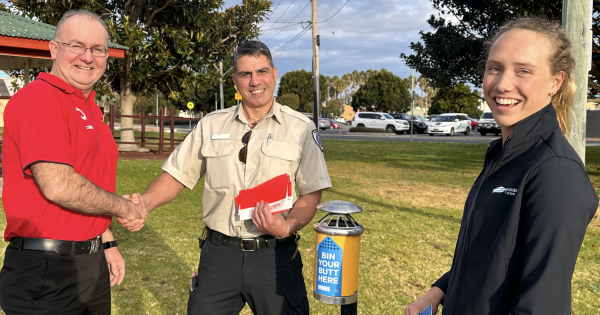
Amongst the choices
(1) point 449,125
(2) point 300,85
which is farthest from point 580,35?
(2) point 300,85

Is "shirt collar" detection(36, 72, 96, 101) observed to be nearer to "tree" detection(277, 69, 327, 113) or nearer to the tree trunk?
the tree trunk

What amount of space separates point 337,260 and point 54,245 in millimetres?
1374

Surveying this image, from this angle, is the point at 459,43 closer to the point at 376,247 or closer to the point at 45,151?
the point at 376,247

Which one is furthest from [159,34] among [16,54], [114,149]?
[114,149]

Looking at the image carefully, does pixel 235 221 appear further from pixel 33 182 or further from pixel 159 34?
pixel 159 34

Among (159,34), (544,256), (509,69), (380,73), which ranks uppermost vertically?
(380,73)

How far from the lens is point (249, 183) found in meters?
2.72

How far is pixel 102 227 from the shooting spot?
2.57m

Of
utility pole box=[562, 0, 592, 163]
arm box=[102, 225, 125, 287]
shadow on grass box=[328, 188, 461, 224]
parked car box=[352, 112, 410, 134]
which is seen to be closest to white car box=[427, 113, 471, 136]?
parked car box=[352, 112, 410, 134]

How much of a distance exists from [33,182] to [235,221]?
1.01 meters

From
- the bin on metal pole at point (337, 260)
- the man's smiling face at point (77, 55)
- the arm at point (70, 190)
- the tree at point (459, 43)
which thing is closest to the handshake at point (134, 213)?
the arm at point (70, 190)

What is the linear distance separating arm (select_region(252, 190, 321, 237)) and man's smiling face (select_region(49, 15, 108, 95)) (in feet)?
3.81

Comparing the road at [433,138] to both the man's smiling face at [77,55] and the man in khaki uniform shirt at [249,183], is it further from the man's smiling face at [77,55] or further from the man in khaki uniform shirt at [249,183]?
the man's smiling face at [77,55]

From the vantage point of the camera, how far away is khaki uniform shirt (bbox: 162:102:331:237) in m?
2.72
